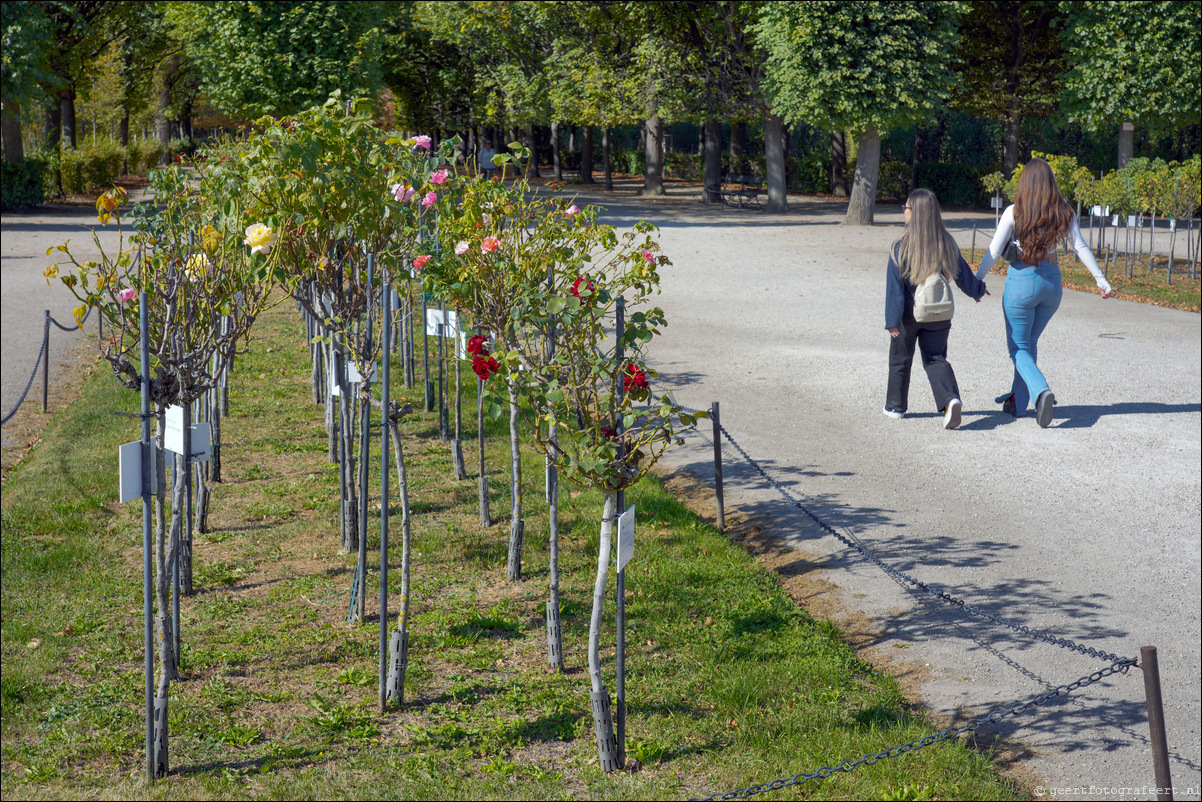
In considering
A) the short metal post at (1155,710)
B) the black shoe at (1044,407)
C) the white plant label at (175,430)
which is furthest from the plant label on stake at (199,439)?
the black shoe at (1044,407)

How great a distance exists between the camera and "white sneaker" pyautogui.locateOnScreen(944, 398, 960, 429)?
315 inches

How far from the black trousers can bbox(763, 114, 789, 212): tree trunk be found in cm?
1989

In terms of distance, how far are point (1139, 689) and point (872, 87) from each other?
20522 mm

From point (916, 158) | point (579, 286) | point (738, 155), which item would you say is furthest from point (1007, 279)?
point (738, 155)

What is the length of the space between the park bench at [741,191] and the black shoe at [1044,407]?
2340 centimetres

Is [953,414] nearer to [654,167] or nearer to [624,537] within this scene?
[624,537]

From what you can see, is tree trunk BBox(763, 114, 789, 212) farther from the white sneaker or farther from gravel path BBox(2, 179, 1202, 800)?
the white sneaker

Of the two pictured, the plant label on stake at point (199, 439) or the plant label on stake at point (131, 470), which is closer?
the plant label on stake at point (131, 470)

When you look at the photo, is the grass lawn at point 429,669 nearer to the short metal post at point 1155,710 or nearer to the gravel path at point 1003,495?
the gravel path at point 1003,495

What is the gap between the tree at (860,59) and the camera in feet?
74.5

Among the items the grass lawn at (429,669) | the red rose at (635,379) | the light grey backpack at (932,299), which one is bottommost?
the grass lawn at (429,669)

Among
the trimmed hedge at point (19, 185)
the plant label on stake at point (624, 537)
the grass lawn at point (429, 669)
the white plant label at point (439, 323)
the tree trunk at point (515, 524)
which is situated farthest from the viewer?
the trimmed hedge at point (19, 185)

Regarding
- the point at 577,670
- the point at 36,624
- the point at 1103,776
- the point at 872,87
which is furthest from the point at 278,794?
the point at 872,87

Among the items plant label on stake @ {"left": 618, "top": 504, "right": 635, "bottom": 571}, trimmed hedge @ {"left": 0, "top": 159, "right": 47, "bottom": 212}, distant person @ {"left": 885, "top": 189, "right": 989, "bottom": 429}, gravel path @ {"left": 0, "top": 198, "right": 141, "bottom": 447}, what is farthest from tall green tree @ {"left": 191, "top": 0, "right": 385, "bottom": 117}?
plant label on stake @ {"left": 618, "top": 504, "right": 635, "bottom": 571}
